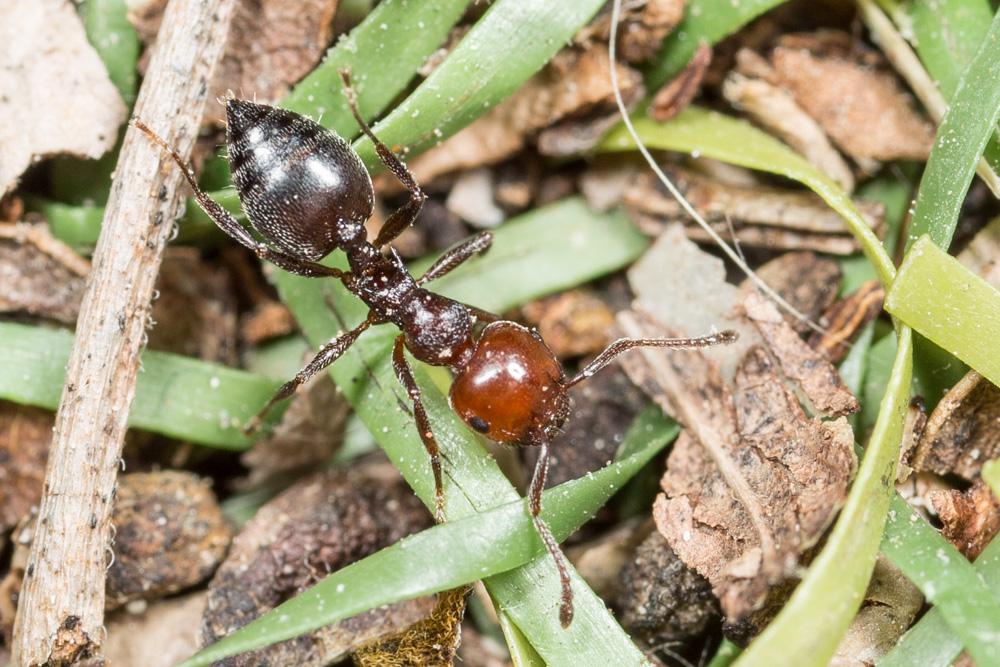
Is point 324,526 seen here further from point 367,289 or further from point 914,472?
point 914,472

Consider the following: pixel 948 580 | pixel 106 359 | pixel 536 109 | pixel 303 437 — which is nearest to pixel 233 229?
pixel 106 359

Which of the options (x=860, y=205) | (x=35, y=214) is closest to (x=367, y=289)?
(x=35, y=214)

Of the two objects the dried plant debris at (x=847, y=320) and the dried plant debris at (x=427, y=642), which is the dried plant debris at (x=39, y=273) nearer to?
the dried plant debris at (x=427, y=642)

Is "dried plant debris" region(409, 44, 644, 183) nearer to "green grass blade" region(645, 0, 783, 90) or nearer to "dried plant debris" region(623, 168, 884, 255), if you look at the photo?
"green grass blade" region(645, 0, 783, 90)

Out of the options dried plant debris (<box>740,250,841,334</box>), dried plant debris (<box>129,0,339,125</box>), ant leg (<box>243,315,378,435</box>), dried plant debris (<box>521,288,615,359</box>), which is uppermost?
dried plant debris (<box>129,0,339,125</box>)

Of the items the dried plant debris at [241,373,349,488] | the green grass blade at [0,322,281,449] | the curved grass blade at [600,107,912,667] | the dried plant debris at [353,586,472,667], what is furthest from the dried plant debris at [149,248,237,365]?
the curved grass blade at [600,107,912,667]

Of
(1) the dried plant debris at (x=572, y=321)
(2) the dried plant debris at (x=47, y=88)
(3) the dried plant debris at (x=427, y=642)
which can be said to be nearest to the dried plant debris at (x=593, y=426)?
(1) the dried plant debris at (x=572, y=321)
